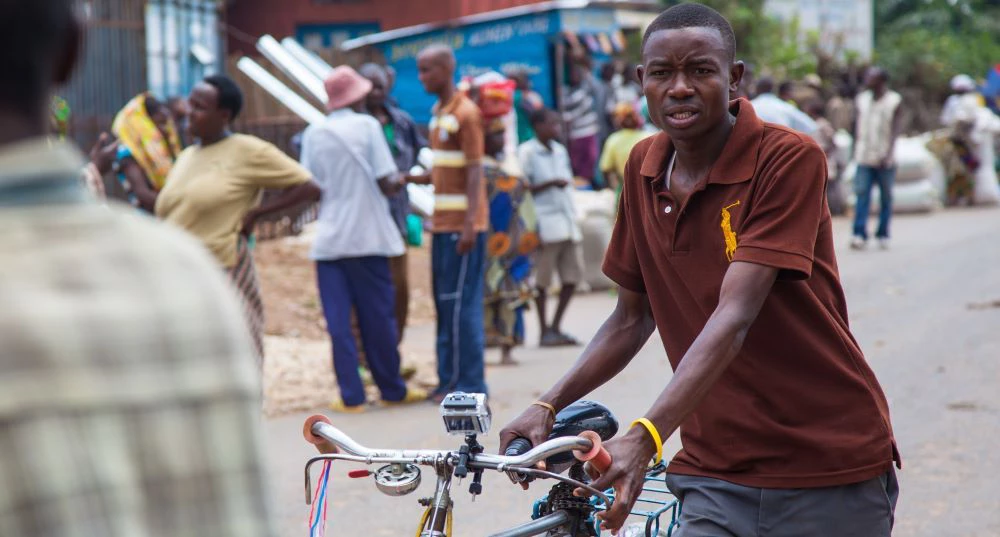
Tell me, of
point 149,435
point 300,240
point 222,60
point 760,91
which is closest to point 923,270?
point 760,91

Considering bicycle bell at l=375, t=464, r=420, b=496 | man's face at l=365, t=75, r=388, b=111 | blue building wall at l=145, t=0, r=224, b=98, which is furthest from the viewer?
blue building wall at l=145, t=0, r=224, b=98

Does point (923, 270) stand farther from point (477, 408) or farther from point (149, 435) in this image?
point (149, 435)

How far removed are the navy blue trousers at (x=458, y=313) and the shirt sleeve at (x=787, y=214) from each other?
5.58 metres

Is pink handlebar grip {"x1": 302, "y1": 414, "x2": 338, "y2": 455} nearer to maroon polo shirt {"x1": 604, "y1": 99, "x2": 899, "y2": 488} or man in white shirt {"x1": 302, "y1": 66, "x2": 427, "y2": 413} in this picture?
maroon polo shirt {"x1": 604, "y1": 99, "x2": 899, "y2": 488}

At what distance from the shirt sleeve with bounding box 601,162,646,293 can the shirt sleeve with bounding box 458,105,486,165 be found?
5.12 metres

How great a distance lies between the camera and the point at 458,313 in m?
8.44

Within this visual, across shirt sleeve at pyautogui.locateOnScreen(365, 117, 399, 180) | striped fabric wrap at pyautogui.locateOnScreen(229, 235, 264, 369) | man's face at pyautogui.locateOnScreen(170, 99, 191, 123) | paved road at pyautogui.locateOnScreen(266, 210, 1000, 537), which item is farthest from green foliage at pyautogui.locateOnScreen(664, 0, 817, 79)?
striped fabric wrap at pyautogui.locateOnScreen(229, 235, 264, 369)

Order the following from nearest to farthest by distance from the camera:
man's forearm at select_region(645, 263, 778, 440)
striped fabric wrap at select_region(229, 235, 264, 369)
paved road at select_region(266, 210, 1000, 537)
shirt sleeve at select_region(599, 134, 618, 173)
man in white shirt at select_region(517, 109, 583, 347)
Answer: man's forearm at select_region(645, 263, 778, 440) → paved road at select_region(266, 210, 1000, 537) → striped fabric wrap at select_region(229, 235, 264, 369) → man in white shirt at select_region(517, 109, 583, 347) → shirt sleeve at select_region(599, 134, 618, 173)

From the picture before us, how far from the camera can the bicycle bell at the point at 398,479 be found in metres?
2.82

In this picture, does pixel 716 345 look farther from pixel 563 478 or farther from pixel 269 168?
pixel 269 168

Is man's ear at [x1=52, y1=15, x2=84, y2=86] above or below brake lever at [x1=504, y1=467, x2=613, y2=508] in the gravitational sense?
above

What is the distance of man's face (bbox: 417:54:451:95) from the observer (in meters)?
8.34

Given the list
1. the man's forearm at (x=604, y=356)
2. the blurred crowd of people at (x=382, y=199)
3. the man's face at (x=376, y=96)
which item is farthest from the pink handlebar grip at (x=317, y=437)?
the man's face at (x=376, y=96)

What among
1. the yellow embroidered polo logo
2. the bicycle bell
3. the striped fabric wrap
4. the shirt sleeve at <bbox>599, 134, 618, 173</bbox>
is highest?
the yellow embroidered polo logo
